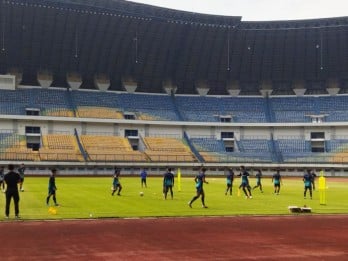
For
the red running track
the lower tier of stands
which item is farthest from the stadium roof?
the red running track

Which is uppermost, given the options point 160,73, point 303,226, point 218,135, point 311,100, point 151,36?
point 151,36

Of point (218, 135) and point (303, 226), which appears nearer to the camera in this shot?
point (303, 226)

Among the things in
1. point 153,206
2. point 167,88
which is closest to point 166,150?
point 167,88

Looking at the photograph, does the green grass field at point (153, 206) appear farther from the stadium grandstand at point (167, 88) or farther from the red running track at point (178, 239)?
the stadium grandstand at point (167, 88)

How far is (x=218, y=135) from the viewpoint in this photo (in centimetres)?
8188

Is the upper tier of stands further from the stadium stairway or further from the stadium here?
the stadium stairway

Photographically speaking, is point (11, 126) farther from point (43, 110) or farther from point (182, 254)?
point (182, 254)

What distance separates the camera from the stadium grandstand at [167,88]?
72.4 m

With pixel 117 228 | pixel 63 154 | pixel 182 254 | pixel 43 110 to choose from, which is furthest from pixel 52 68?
pixel 182 254

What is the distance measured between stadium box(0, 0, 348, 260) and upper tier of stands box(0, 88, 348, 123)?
0.62 ft

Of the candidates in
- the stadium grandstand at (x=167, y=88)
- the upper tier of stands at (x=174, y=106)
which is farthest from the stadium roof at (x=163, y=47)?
the upper tier of stands at (x=174, y=106)

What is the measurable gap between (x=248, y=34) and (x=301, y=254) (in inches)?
2873

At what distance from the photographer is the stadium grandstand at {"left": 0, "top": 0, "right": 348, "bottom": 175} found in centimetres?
7238

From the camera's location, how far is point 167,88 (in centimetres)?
8731
